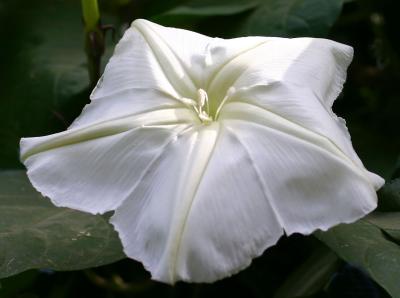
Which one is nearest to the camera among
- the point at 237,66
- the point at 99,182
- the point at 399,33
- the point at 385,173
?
the point at 99,182

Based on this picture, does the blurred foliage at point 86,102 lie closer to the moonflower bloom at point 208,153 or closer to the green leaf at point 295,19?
the green leaf at point 295,19

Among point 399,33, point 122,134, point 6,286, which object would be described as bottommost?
point 6,286

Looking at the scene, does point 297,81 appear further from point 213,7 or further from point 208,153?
point 213,7

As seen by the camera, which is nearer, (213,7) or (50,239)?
(50,239)

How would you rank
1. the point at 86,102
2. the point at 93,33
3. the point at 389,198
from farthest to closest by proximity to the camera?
the point at 86,102, the point at 93,33, the point at 389,198

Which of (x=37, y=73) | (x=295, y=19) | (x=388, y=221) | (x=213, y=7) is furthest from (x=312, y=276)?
(x=37, y=73)

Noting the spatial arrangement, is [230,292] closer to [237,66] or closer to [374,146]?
[374,146]

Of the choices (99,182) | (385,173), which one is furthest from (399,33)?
(99,182)

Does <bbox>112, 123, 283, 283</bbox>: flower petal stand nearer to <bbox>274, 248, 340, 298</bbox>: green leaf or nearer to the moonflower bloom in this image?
the moonflower bloom

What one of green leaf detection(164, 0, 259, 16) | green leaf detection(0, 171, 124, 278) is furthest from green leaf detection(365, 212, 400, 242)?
green leaf detection(164, 0, 259, 16)
